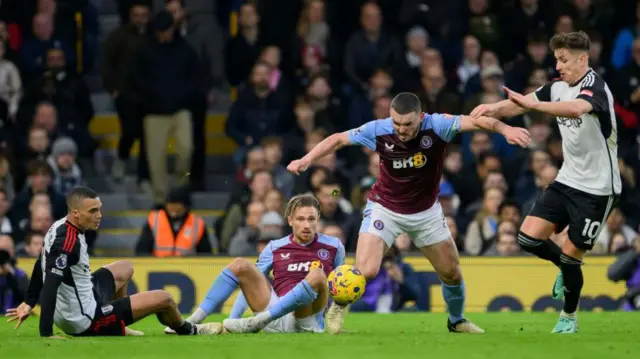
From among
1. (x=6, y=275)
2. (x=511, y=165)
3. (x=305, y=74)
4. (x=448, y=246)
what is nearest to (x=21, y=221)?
(x=6, y=275)

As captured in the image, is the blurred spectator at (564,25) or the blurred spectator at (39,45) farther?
the blurred spectator at (39,45)

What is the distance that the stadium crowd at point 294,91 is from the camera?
17742mm

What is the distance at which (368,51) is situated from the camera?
770 inches

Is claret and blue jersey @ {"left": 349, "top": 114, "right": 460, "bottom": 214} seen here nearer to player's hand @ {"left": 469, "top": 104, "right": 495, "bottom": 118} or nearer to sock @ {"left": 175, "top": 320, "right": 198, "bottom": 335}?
player's hand @ {"left": 469, "top": 104, "right": 495, "bottom": 118}

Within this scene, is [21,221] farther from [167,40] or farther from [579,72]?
[579,72]

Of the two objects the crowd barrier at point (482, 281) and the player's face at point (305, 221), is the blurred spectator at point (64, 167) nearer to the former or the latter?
the crowd barrier at point (482, 281)

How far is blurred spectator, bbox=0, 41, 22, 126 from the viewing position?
19.4m

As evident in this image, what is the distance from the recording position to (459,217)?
1764 centimetres

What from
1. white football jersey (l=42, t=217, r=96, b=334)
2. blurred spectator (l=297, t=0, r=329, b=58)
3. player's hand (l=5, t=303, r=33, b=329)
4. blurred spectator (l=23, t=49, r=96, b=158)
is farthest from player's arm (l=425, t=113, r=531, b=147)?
blurred spectator (l=23, t=49, r=96, b=158)

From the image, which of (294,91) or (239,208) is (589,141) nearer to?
(239,208)

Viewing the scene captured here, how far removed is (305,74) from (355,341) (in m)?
9.56

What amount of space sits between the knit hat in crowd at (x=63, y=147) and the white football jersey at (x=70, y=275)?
737cm

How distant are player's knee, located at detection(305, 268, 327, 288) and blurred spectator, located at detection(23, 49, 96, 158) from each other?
28.6ft

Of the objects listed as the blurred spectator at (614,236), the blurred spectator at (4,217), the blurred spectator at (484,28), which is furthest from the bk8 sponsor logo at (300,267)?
the blurred spectator at (484,28)
